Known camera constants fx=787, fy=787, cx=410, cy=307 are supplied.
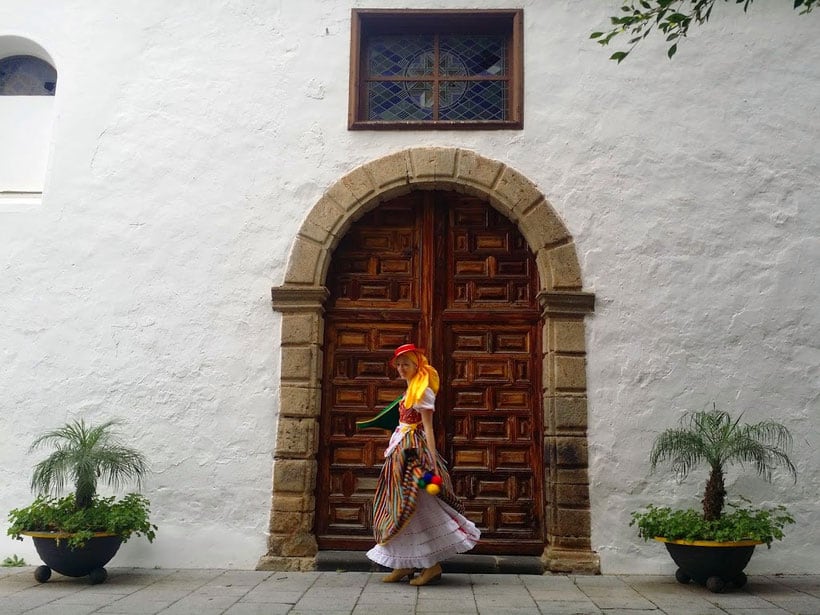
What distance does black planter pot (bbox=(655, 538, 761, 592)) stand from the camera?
15.3ft

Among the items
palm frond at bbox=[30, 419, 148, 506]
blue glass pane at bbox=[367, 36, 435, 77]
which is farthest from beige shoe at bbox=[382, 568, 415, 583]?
blue glass pane at bbox=[367, 36, 435, 77]

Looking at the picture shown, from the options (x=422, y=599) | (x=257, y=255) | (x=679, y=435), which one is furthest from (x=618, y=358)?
(x=257, y=255)

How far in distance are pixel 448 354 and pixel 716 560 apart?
2.23 m

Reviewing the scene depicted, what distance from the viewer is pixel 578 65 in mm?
6012

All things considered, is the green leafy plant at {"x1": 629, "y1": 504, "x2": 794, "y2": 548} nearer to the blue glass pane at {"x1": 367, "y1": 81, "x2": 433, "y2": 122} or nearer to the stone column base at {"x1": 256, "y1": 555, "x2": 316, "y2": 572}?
the stone column base at {"x1": 256, "y1": 555, "x2": 316, "y2": 572}

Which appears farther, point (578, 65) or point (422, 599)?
point (578, 65)

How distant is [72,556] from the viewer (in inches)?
190

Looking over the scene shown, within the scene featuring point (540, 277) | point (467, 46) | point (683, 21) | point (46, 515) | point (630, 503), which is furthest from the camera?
point (467, 46)

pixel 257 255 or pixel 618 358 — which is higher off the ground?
pixel 257 255

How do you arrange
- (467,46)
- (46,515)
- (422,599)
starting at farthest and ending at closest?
1. (467,46)
2. (46,515)
3. (422,599)

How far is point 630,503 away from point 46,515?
12.6 feet

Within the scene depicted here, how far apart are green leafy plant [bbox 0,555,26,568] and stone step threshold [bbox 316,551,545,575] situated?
2.07m

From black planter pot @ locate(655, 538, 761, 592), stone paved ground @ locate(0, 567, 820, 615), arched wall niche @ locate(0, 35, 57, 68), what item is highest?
arched wall niche @ locate(0, 35, 57, 68)

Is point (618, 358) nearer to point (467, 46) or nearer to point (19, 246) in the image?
point (467, 46)
